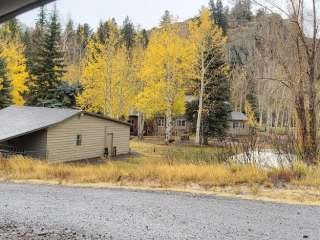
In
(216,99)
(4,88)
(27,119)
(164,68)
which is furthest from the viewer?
(4,88)

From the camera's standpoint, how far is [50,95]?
36000 mm

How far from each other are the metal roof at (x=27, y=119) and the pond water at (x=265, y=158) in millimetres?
13097

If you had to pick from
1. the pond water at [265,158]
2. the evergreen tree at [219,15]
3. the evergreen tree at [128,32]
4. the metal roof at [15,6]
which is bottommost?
the pond water at [265,158]

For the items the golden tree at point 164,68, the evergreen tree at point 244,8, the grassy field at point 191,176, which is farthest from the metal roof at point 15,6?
the golden tree at point 164,68

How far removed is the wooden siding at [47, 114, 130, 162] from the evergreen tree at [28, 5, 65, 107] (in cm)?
975

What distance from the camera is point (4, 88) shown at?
3559cm

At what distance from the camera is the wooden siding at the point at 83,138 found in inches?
903

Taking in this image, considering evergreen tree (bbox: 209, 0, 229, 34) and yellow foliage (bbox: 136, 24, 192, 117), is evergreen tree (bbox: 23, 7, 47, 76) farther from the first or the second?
evergreen tree (bbox: 209, 0, 229, 34)

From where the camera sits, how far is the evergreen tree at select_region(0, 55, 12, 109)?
35.2 meters

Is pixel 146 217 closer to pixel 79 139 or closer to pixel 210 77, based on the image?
pixel 79 139

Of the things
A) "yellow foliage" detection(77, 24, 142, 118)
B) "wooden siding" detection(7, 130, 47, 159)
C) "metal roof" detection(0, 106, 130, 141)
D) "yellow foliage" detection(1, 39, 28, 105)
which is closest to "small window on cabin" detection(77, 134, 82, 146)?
"metal roof" detection(0, 106, 130, 141)

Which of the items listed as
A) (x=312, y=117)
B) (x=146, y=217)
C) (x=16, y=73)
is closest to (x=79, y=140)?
(x=312, y=117)

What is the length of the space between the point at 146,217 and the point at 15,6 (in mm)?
4874

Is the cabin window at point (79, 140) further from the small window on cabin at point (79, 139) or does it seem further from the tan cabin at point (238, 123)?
the tan cabin at point (238, 123)
